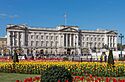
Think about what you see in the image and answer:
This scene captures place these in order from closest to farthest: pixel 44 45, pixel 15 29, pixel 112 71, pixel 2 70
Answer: pixel 112 71, pixel 2 70, pixel 15 29, pixel 44 45

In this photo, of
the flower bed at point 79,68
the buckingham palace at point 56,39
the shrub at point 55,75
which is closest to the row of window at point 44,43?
the buckingham palace at point 56,39

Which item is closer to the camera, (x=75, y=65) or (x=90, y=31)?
(x=75, y=65)

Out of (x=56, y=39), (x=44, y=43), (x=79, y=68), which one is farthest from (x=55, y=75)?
(x=56, y=39)

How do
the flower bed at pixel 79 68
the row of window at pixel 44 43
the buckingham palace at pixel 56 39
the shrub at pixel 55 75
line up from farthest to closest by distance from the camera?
the row of window at pixel 44 43 < the buckingham palace at pixel 56 39 < the flower bed at pixel 79 68 < the shrub at pixel 55 75

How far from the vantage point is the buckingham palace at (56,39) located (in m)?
114

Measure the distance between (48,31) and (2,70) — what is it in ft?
329

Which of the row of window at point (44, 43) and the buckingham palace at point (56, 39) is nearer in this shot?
the buckingham palace at point (56, 39)

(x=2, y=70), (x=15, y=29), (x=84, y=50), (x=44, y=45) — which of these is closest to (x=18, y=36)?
(x=15, y=29)

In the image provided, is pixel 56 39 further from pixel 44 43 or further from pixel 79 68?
pixel 79 68

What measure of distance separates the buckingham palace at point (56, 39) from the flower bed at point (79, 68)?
3557 inches

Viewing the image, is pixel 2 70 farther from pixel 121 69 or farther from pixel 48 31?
pixel 48 31

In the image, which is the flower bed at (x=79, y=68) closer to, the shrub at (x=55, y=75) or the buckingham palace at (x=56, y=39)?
the shrub at (x=55, y=75)

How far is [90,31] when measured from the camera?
129 metres

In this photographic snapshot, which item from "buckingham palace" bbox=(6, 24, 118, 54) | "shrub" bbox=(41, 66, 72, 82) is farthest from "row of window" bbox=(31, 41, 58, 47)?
"shrub" bbox=(41, 66, 72, 82)
